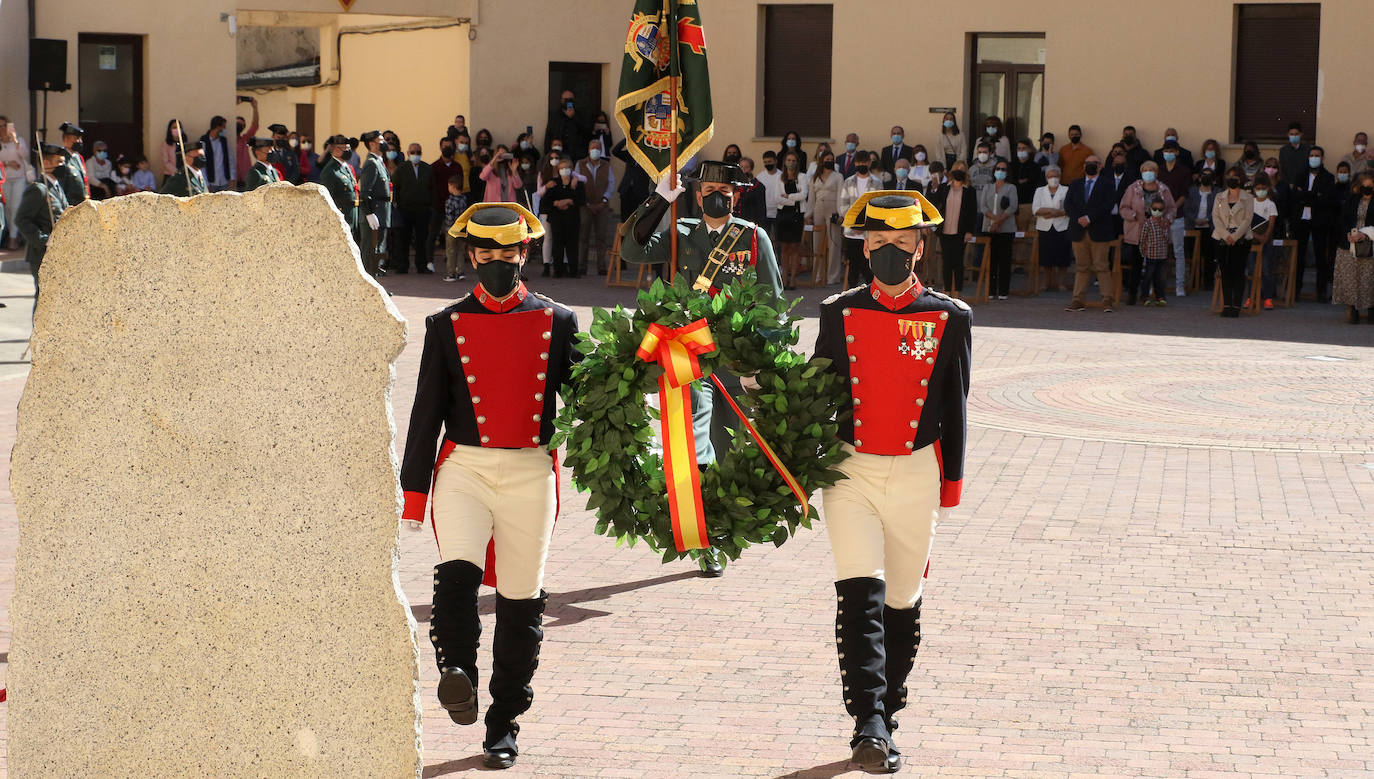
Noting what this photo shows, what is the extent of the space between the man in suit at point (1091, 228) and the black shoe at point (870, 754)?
57.9ft

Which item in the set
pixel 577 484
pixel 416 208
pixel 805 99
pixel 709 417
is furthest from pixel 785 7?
pixel 577 484

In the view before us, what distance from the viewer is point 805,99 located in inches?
1189

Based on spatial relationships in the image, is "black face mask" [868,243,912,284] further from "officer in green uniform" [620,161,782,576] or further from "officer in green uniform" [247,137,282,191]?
"officer in green uniform" [247,137,282,191]

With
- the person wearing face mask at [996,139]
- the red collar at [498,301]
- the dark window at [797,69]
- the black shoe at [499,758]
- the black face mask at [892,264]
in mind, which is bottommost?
the black shoe at [499,758]

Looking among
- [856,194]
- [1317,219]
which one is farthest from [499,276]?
[1317,219]

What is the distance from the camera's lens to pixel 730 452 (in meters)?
6.27

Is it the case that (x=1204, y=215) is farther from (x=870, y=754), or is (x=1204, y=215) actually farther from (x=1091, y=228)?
(x=870, y=754)

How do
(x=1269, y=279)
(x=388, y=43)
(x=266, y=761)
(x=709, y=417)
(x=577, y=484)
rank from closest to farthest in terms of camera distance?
(x=266, y=761) → (x=577, y=484) → (x=709, y=417) → (x=1269, y=279) → (x=388, y=43)

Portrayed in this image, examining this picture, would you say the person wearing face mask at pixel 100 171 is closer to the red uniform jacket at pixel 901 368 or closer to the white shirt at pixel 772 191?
the white shirt at pixel 772 191

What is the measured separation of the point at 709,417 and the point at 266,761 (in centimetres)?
407

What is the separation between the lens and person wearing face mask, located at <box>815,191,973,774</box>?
20.0 feet

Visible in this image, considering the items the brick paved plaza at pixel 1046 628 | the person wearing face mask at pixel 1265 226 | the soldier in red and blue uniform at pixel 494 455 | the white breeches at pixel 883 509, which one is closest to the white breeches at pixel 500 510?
the soldier in red and blue uniform at pixel 494 455

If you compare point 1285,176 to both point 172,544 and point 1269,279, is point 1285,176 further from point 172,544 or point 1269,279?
point 172,544

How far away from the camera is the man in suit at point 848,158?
2709 centimetres
